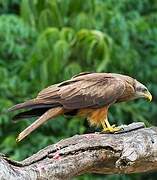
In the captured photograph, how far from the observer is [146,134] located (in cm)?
321

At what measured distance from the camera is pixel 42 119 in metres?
3.12

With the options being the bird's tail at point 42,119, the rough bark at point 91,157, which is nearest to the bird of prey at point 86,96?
the bird's tail at point 42,119

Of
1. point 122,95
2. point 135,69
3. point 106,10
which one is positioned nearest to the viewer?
point 122,95

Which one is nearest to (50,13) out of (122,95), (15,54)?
(15,54)

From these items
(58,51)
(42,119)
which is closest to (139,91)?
(42,119)

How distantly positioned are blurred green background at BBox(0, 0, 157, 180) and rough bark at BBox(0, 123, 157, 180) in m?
1.29

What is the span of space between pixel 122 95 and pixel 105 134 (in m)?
0.35

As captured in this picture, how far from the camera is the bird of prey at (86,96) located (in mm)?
3178

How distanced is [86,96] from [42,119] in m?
0.32

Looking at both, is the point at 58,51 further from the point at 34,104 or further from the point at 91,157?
the point at 91,157

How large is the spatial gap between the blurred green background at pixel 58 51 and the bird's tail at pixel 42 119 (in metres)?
1.32

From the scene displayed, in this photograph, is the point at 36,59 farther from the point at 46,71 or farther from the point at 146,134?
the point at 146,134

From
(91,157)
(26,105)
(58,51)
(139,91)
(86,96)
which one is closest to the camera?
(91,157)

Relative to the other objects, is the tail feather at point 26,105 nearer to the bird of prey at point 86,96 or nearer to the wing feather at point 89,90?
the bird of prey at point 86,96
